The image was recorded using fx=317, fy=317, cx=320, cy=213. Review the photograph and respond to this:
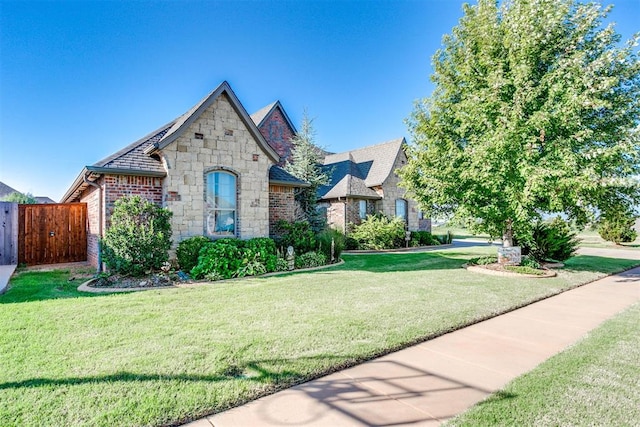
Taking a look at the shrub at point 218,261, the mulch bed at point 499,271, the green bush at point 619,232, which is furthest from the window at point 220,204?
the green bush at point 619,232

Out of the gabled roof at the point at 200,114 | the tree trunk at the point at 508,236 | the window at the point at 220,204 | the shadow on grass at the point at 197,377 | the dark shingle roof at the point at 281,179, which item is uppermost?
the gabled roof at the point at 200,114

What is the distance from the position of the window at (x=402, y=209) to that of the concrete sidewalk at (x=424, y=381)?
15172 mm

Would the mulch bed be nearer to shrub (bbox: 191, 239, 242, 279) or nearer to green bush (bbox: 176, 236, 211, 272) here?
shrub (bbox: 191, 239, 242, 279)

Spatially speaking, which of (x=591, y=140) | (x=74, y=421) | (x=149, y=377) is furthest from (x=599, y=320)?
(x=74, y=421)

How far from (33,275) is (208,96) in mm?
7274

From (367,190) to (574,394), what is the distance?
16948 millimetres

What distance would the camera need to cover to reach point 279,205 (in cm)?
1266

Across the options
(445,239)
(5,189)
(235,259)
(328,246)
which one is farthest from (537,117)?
(5,189)

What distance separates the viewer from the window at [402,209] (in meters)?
20.5

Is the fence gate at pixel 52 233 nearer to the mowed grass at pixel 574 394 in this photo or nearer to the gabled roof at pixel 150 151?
the gabled roof at pixel 150 151

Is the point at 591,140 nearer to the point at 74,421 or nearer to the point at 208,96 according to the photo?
the point at 208,96

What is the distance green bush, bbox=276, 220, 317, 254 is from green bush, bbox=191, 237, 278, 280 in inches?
52.1

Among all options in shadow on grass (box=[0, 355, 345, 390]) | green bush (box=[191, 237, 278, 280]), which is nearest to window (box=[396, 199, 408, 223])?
green bush (box=[191, 237, 278, 280])

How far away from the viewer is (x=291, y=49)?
13.1 meters
